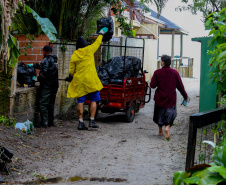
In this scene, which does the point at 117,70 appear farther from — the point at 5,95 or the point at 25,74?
the point at 5,95

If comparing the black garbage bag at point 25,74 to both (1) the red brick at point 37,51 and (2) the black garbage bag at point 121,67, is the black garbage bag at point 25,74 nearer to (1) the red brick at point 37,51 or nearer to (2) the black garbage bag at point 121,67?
(1) the red brick at point 37,51

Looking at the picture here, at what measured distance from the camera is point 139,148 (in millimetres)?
7391

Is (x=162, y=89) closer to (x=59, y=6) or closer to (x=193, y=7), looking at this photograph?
(x=59, y=6)


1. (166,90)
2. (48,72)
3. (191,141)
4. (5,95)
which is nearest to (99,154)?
(166,90)

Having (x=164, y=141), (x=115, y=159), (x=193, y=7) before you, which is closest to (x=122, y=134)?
(x=164, y=141)

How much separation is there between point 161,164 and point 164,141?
1883 mm

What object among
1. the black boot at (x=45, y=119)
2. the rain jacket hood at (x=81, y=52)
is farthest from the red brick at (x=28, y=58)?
the black boot at (x=45, y=119)

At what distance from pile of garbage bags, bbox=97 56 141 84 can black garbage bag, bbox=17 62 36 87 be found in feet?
6.50

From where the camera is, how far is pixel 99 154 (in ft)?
22.5

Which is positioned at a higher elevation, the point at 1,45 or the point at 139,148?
the point at 1,45

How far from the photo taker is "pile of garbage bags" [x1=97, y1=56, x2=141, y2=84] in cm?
1023

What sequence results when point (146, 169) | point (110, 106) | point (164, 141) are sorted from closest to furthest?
point (146, 169)
point (164, 141)
point (110, 106)

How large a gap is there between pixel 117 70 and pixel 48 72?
220 cm

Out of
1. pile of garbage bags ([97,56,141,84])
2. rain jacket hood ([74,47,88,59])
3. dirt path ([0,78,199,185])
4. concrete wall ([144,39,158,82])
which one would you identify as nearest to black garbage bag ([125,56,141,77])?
pile of garbage bags ([97,56,141,84])
